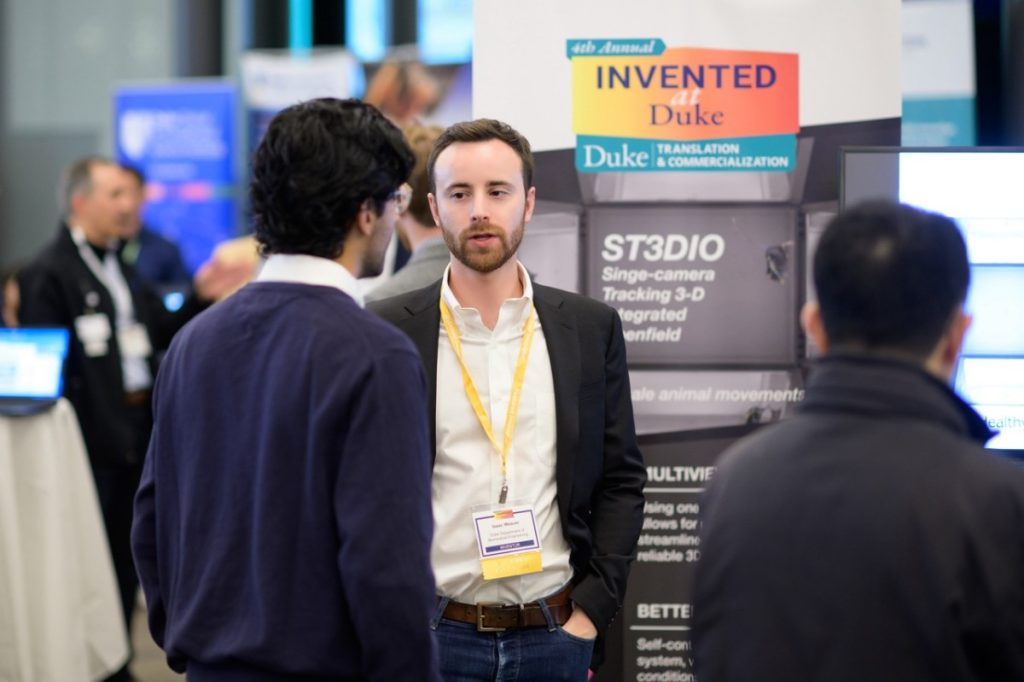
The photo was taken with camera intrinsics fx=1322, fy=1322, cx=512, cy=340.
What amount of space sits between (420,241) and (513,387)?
0.75 meters

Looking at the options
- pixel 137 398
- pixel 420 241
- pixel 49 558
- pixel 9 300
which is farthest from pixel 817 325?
pixel 9 300

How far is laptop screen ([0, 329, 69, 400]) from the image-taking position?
4.40 meters

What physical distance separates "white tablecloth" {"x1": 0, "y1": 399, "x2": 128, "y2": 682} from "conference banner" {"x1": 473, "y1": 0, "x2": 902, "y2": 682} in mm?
2043

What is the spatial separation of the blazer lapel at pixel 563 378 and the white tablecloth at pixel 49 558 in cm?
244

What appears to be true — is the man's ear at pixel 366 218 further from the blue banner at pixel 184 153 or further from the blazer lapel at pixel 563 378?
the blue banner at pixel 184 153

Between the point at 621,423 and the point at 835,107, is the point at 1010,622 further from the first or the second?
the point at 835,107

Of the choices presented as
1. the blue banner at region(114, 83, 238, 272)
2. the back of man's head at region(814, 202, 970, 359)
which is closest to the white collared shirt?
the back of man's head at region(814, 202, 970, 359)

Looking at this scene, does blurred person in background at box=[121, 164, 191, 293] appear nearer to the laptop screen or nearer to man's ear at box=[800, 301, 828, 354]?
the laptop screen

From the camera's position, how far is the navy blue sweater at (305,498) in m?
1.75

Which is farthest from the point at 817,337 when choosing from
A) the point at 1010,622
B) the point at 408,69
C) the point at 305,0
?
the point at 305,0

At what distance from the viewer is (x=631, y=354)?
3.23 m

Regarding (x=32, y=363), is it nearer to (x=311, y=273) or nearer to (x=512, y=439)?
(x=512, y=439)

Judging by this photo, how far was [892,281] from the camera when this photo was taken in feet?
4.75

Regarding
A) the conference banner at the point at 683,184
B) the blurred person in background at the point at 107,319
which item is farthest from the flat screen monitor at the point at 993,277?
the blurred person in background at the point at 107,319
